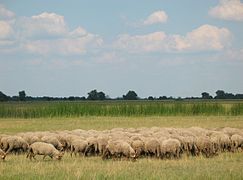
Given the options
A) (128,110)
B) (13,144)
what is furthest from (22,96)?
(13,144)

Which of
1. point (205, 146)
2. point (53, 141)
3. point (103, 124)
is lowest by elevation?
point (205, 146)

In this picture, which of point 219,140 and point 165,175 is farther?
point 219,140

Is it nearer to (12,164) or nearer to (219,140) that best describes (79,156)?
(12,164)

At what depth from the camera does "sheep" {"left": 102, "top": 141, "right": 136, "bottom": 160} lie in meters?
20.0

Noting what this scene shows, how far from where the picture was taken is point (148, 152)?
21.1 meters

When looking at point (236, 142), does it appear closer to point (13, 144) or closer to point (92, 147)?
point (92, 147)

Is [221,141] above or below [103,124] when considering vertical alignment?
below

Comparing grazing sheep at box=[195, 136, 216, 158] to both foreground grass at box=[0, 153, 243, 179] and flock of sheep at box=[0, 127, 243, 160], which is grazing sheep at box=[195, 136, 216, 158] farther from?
foreground grass at box=[0, 153, 243, 179]

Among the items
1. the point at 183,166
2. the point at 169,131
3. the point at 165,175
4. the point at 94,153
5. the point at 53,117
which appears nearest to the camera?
the point at 165,175

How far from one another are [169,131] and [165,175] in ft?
33.2

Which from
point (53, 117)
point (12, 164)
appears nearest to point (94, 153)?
point (12, 164)

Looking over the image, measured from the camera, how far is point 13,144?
22.5 m

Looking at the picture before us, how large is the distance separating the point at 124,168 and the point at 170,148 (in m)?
3.93

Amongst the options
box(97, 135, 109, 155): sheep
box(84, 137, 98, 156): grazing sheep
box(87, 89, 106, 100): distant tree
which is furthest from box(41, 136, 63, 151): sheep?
box(87, 89, 106, 100): distant tree
